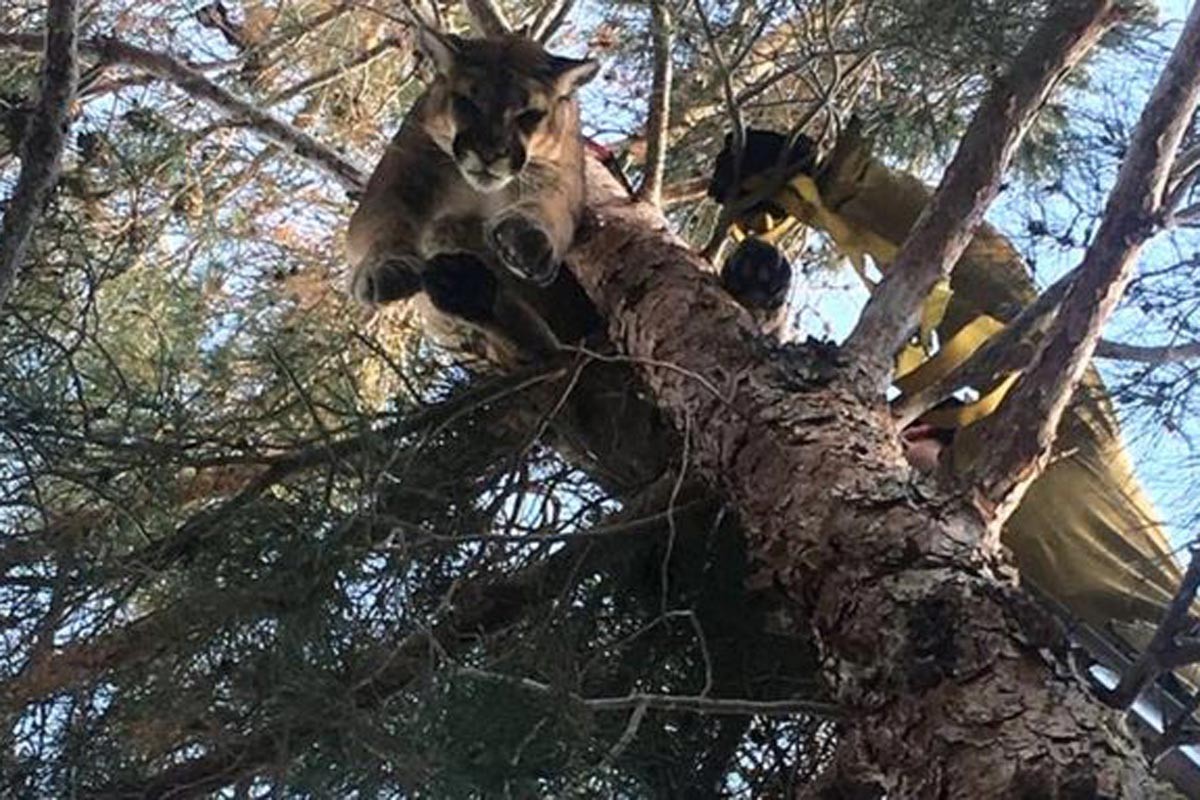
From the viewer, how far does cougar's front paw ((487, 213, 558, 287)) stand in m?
3.01

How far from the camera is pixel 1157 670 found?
68.1 inches

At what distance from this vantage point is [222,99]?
135 inches

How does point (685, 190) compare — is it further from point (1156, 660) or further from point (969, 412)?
point (1156, 660)

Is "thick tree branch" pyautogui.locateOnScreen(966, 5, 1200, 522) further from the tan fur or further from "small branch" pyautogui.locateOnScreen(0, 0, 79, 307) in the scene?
"small branch" pyautogui.locateOnScreen(0, 0, 79, 307)

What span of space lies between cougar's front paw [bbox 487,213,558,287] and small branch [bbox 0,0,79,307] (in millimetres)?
895

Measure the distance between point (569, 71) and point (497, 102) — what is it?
209 mm

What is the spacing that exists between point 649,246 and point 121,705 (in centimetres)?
116

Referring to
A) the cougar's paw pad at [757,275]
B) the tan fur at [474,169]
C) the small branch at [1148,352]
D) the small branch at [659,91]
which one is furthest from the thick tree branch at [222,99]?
the small branch at [1148,352]

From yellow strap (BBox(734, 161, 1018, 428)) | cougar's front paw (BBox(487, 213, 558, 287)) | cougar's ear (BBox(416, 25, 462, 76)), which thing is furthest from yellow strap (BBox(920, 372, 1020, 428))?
cougar's ear (BBox(416, 25, 462, 76))

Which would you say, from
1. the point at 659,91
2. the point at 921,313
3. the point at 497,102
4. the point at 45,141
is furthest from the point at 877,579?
the point at 497,102

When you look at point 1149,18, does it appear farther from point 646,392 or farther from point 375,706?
point 375,706

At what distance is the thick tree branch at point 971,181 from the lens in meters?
2.49

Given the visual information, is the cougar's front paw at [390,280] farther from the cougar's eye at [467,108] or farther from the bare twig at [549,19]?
the bare twig at [549,19]

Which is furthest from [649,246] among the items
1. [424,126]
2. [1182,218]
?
[1182,218]
